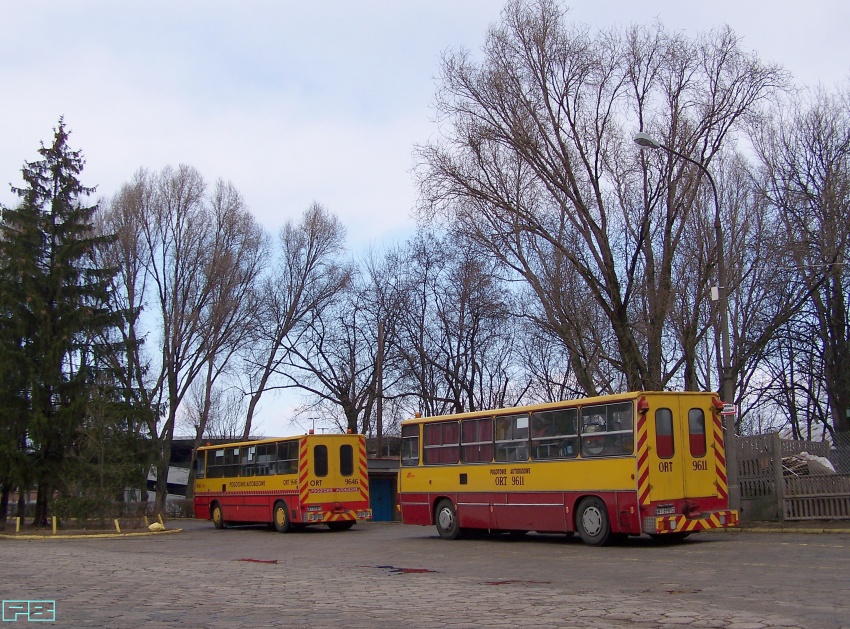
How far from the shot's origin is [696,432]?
17531 mm

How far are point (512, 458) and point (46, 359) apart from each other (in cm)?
1834

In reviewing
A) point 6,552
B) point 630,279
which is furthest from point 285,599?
point 630,279

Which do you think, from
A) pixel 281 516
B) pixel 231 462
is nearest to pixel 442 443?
pixel 281 516

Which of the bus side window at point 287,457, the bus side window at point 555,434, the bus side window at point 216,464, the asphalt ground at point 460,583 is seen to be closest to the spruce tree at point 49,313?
the bus side window at point 216,464

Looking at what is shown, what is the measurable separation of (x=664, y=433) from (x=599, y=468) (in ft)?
4.75

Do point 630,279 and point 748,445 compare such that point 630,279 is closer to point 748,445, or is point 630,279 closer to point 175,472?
point 748,445

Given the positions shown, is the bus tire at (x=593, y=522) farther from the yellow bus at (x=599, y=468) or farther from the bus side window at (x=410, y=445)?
the bus side window at (x=410, y=445)

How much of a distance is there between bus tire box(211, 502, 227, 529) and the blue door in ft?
33.4

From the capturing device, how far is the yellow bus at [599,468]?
54.9 ft

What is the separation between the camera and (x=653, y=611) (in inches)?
344

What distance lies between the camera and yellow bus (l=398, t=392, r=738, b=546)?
1673 cm

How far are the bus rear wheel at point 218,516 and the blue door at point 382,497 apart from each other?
401 inches

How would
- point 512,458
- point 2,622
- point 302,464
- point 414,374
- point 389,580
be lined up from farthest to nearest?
point 414,374
point 302,464
point 512,458
point 389,580
point 2,622

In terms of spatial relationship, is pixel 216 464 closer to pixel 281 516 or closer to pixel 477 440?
pixel 281 516
